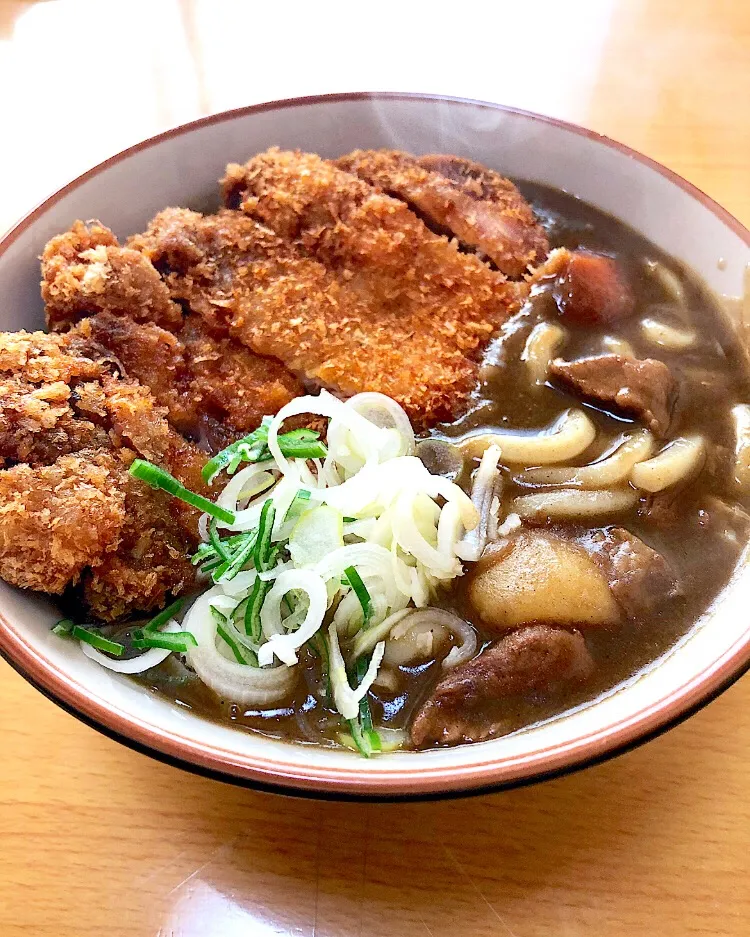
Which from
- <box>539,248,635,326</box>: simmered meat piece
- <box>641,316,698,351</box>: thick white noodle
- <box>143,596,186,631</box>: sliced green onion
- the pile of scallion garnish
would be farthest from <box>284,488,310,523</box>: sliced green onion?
<box>641,316,698,351</box>: thick white noodle

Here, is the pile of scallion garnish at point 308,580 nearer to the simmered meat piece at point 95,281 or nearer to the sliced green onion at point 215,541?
the sliced green onion at point 215,541

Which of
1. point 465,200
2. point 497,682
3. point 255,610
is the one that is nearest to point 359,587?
point 255,610

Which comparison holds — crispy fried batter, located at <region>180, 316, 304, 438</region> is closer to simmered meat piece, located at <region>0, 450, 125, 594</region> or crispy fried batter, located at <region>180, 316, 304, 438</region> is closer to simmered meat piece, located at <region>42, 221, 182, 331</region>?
simmered meat piece, located at <region>42, 221, 182, 331</region>

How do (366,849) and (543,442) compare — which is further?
(543,442)

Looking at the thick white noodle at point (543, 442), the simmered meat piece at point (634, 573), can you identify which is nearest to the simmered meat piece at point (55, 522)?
the thick white noodle at point (543, 442)

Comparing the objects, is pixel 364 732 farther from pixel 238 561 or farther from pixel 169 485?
pixel 169 485

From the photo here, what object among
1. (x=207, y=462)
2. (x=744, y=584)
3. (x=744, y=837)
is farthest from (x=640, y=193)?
(x=744, y=837)
